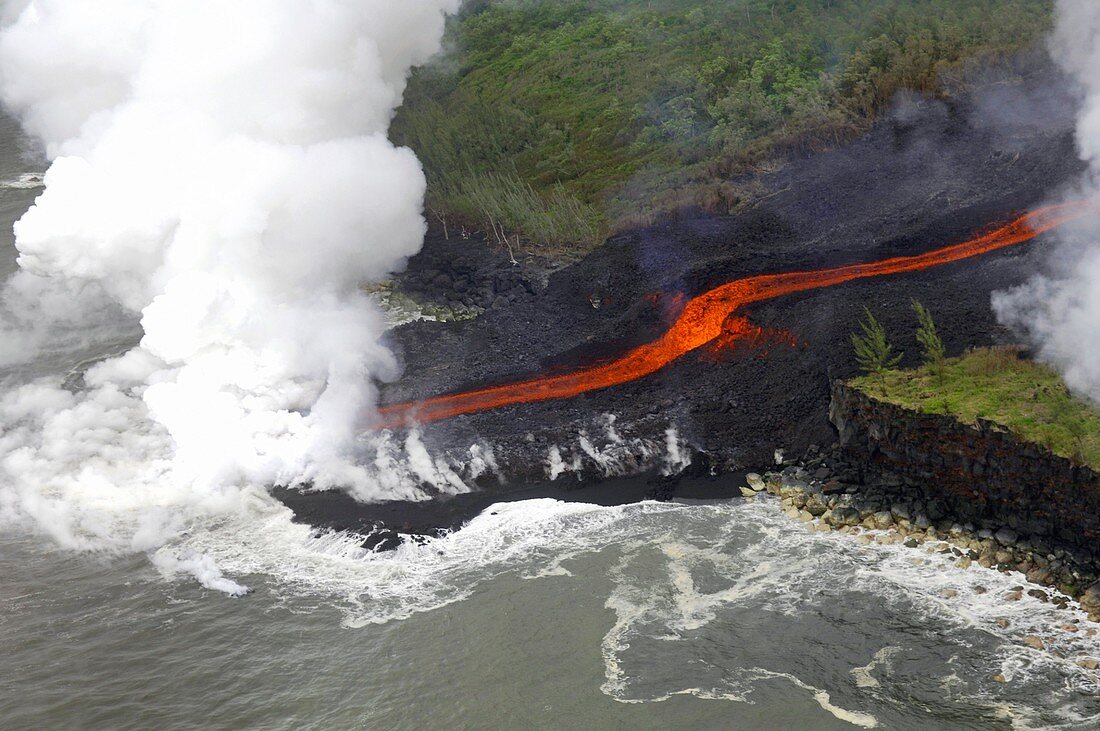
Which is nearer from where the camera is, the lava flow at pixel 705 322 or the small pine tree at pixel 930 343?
the small pine tree at pixel 930 343

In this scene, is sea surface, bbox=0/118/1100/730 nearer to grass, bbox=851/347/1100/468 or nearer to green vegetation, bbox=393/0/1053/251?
grass, bbox=851/347/1100/468

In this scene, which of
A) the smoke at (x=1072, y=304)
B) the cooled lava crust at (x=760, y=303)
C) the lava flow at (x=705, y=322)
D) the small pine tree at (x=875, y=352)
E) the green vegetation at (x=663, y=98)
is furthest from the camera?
the green vegetation at (x=663, y=98)

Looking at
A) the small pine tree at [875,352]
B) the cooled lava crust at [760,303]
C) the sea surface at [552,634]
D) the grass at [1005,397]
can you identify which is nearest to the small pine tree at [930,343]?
the grass at [1005,397]

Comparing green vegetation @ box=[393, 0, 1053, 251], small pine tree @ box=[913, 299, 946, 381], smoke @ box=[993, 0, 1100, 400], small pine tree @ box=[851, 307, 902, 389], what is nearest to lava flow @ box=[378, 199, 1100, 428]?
smoke @ box=[993, 0, 1100, 400]

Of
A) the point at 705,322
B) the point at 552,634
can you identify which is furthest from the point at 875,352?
the point at 552,634

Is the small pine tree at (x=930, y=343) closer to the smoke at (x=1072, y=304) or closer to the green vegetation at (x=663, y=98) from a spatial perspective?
the smoke at (x=1072, y=304)
